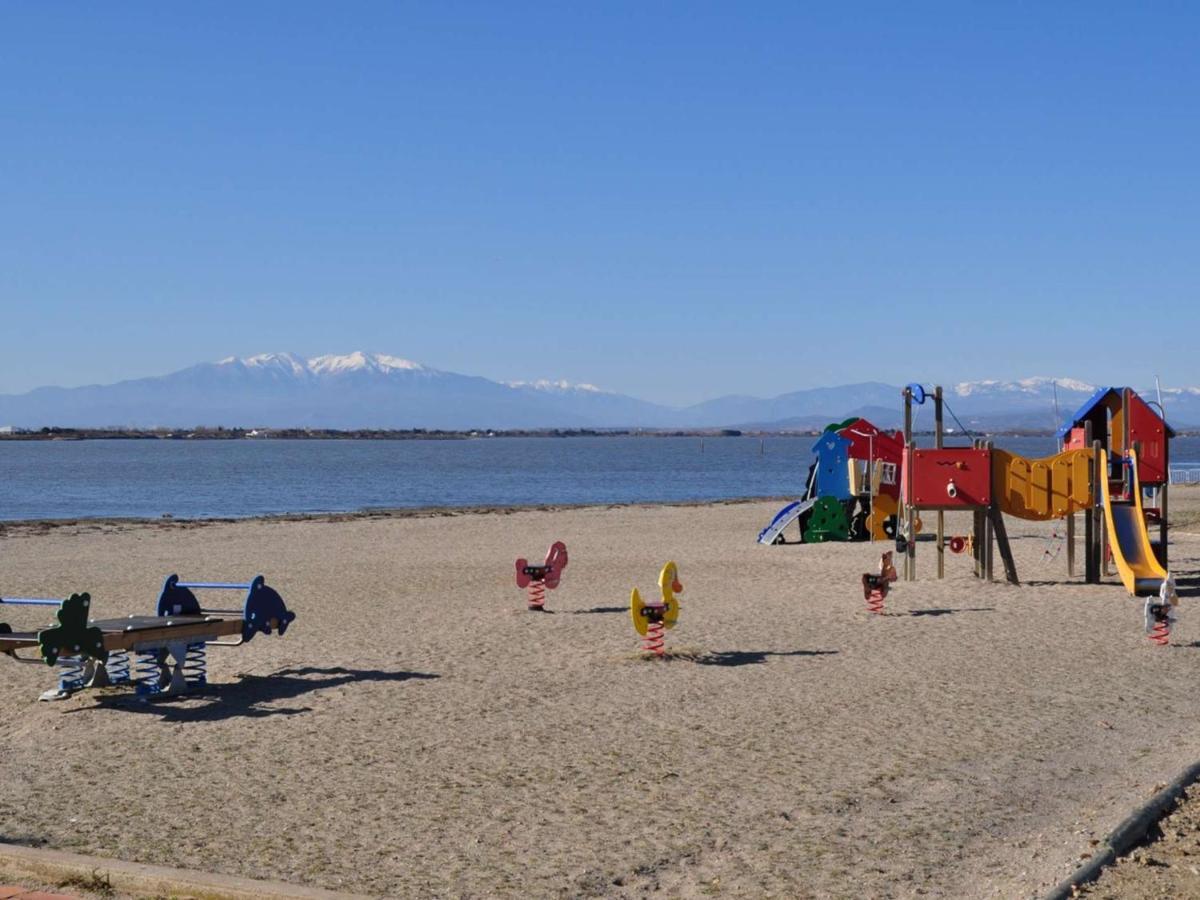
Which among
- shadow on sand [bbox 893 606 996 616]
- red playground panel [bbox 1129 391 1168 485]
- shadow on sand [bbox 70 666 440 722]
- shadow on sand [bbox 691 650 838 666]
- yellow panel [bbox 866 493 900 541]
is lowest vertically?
shadow on sand [bbox 70 666 440 722]

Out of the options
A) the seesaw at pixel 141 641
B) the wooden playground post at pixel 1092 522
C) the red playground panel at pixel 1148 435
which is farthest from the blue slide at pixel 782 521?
the seesaw at pixel 141 641

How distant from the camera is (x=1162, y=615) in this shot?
14.2 m

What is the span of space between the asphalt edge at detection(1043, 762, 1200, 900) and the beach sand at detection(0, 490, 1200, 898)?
0.38 feet

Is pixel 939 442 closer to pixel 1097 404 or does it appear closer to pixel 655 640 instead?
pixel 1097 404

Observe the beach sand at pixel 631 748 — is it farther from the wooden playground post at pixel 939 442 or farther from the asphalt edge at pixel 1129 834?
the wooden playground post at pixel 939 442

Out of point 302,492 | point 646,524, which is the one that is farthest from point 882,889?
point 302,492

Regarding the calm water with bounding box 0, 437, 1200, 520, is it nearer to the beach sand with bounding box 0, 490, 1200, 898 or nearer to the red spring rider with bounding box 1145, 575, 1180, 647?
the beach sand with bounding box 0, 490, 1200, 898

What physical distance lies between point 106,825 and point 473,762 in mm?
2391

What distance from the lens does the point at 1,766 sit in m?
9.12

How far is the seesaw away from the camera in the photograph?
10641 millimetres

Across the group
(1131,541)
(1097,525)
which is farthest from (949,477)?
(1131,541)

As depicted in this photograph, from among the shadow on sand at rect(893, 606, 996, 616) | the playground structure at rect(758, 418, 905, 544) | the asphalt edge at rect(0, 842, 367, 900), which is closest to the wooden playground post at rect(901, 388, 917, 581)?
the shadow on sand at rect(893, 606, 996, 616)

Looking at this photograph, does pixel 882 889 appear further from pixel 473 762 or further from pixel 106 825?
pixel 106 825

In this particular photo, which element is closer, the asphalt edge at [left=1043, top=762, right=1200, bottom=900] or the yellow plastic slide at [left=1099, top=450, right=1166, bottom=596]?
the asphalt edge at [left=1043, top=762, right=1200, bottom=900]
